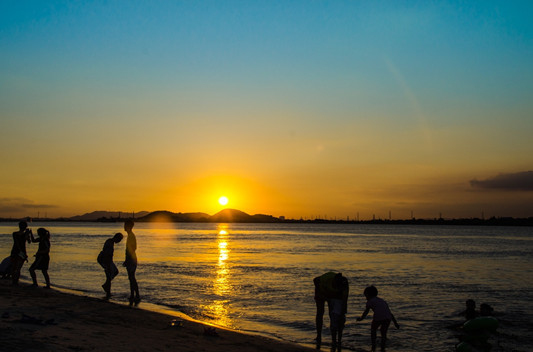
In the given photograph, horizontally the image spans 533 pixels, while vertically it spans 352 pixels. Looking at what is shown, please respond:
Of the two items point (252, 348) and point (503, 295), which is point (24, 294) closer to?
point (252, 348)

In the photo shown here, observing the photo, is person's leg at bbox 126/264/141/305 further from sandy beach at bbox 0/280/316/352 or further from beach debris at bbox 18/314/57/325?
beach debris at bbox 18/314/57/325

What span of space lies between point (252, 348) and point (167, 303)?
7521 millimetres

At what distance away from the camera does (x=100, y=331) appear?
976 centimetres

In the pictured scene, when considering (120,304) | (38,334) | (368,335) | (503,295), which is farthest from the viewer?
(503,295)

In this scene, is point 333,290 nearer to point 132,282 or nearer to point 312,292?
point 132,282

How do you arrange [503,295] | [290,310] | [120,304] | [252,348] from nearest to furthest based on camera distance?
[252,348] < [120,304] < [290,310] < [503,295]

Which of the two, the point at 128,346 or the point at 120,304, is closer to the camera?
the point at 128,346

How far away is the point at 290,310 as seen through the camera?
16.1 metres

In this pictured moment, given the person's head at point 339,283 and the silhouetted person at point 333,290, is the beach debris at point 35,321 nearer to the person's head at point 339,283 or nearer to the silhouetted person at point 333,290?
the silhouetted person at point 333,290

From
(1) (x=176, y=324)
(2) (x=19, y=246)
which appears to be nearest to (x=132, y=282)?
(1) (x=176, y=324)

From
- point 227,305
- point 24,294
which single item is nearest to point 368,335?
point 227,305

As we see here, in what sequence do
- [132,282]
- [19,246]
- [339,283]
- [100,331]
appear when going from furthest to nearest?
[19,246] → [132,282] → [100,331] → [339,283]

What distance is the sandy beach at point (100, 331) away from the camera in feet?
27.1

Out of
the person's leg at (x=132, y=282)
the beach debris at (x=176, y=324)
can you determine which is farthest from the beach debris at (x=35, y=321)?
the person's leg at (x=132, y=282)
